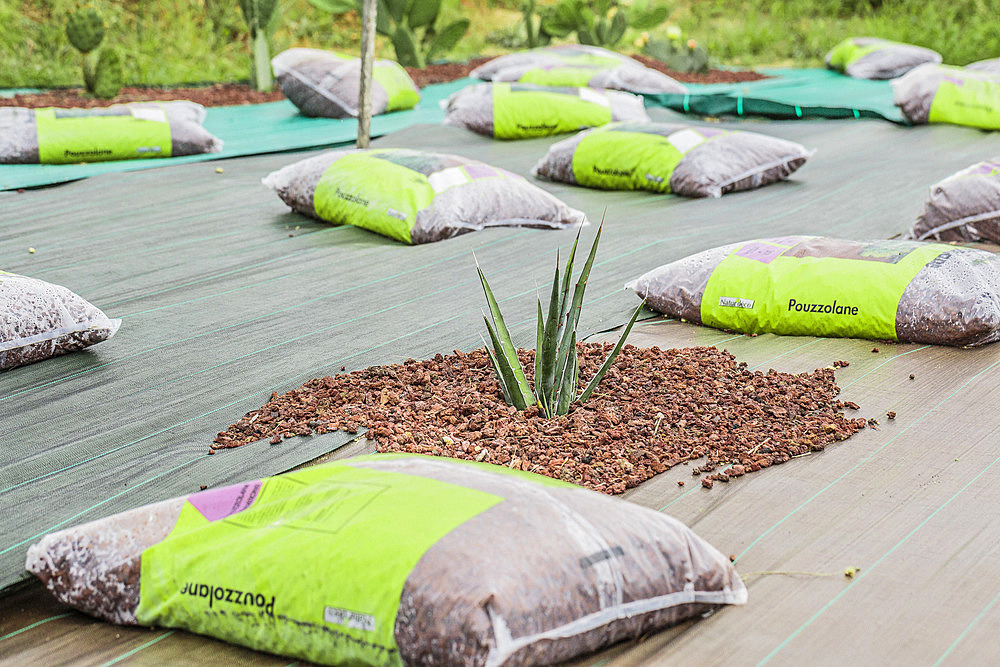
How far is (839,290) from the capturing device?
7.78 ft

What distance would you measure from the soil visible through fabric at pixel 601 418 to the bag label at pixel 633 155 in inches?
82.1

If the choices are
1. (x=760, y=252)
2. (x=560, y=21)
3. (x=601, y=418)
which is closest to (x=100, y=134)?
(x=760, y=252)

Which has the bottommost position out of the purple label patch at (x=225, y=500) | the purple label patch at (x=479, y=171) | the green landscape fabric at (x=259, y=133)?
the green landscape fabric at (x=259, y=133)

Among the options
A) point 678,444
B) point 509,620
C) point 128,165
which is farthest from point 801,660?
point 128,165

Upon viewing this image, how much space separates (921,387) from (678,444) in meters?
0.63

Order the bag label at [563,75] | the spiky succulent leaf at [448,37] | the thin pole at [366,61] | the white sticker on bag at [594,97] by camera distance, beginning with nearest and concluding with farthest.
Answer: the thin pole at [366,61]
the white sticker on bag at [594,97]
the bag label at [563,75]
the spiky succulent leaf at [448,37]

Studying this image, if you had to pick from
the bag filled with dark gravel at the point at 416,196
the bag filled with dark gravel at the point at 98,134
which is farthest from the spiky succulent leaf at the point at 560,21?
the bag filled with dark gravel at the point at 416,196

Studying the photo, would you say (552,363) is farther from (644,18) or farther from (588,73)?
(644,18)

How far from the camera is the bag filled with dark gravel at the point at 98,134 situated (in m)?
4.64

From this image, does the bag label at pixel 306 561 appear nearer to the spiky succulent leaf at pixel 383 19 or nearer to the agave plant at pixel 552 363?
the agave plant at pixel 552 363

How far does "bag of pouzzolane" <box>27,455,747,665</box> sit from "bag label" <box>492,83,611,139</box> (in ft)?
14.0

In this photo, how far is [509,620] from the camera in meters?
1.09

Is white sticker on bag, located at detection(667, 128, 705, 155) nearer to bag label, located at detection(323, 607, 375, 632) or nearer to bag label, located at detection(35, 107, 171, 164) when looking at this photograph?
bag label, located at detection(35, 107, 171, 164)

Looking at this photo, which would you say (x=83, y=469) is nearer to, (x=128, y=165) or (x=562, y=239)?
(x=562, y=239)
